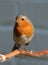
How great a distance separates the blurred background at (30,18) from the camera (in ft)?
11.3

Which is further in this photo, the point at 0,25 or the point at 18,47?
the point at 0,25

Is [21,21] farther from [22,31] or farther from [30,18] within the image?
[30,18]

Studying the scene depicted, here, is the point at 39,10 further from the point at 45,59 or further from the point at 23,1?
the point at 45,59

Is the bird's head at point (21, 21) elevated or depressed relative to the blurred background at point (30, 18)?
elevated

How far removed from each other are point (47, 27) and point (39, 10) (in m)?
0.15

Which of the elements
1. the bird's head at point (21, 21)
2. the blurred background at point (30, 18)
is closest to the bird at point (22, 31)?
the bird's head at point (21, 21)

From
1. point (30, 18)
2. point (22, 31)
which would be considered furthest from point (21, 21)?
point (30, 18)

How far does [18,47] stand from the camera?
2.33 metres

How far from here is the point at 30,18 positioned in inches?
135

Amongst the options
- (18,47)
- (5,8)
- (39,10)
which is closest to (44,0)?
(39,10)

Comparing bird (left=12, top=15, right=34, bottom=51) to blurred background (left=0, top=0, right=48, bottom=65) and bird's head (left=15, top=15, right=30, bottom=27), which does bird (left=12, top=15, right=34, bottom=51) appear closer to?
bird's head (left=15, top=15, right=30, bottom=27)

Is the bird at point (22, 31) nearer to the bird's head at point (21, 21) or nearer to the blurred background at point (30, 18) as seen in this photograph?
the bird's head at point (21, 21)

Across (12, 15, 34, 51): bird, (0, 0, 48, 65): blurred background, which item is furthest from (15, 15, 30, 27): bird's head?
(0, 0, 48, 65): blurred background

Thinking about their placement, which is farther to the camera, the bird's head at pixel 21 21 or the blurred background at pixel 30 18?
the blurred background at pixel 30 18
